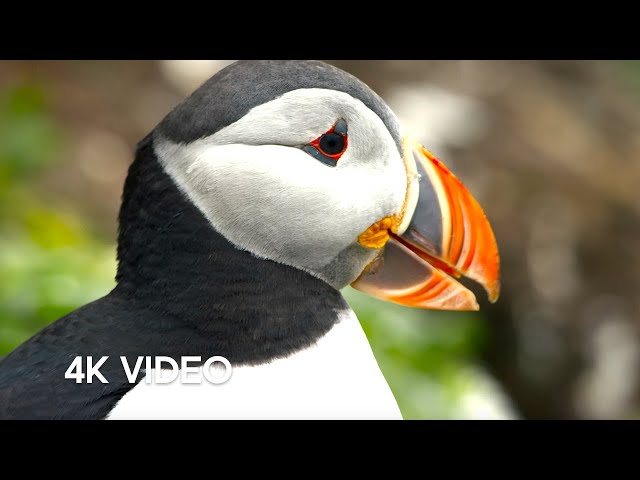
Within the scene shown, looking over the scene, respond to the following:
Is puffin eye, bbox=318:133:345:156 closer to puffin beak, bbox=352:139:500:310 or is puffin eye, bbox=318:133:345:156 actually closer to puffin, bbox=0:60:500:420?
puffin, bbox=0:60:500:420

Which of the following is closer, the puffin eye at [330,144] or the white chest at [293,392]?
the white chest at [293,392]

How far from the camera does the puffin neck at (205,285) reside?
1.97m

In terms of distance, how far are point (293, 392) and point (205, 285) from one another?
0.98ft

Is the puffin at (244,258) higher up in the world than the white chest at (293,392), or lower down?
higher up

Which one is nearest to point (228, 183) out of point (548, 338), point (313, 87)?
point (313, 87)

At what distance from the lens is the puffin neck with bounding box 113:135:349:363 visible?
1.97 m

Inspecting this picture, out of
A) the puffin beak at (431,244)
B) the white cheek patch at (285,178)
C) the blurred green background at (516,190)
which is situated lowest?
the puffin beak at (431,244)

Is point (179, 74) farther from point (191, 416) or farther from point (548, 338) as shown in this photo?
point (191, 416)

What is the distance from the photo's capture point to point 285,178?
77.4 inches

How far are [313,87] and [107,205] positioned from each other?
3.34m

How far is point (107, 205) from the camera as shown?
5.12 meters

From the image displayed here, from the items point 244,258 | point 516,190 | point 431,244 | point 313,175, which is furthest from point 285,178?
point 516,190

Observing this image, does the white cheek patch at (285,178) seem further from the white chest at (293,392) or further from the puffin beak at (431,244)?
the white chest at (293,392)

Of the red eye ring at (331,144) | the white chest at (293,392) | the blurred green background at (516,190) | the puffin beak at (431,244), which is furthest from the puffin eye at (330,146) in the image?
the blurred green background at (516,190)
